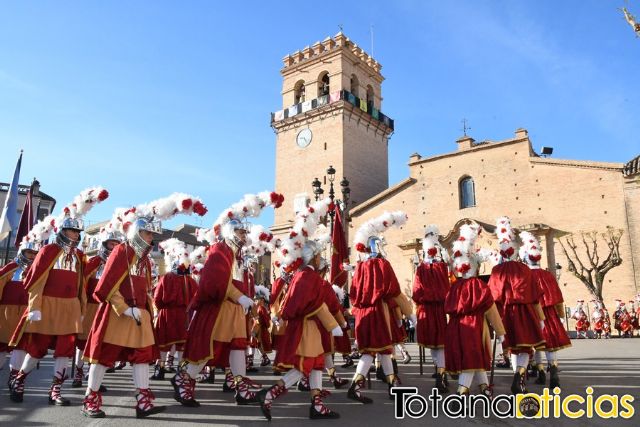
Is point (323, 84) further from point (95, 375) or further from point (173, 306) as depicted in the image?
point (95, 375)

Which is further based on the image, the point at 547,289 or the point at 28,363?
the point at 547,289

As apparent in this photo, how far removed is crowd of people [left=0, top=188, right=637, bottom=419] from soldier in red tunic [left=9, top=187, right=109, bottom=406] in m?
0.01

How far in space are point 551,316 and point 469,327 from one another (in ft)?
9.51

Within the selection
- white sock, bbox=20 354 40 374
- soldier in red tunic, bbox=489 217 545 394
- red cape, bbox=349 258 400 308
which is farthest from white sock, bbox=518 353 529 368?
white sock, bbox=20 354 40 374

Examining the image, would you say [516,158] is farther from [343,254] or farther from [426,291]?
[426,291]

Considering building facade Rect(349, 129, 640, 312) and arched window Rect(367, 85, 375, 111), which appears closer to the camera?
building facade Rect(349, 129, 640, 312)

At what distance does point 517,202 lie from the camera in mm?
29828

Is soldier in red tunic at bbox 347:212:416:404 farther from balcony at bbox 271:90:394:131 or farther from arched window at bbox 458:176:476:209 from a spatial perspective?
balcony at bbox 271:90:394:131

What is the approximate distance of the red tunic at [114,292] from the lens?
208 inches

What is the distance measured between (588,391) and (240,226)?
5287mm

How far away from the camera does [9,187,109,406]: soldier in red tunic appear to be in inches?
244

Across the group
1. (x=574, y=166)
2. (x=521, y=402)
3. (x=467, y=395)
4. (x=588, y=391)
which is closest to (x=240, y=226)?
(x=467, y=395)

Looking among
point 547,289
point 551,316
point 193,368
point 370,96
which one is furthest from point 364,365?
point 370,96

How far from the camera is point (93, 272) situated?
7.79 metres
